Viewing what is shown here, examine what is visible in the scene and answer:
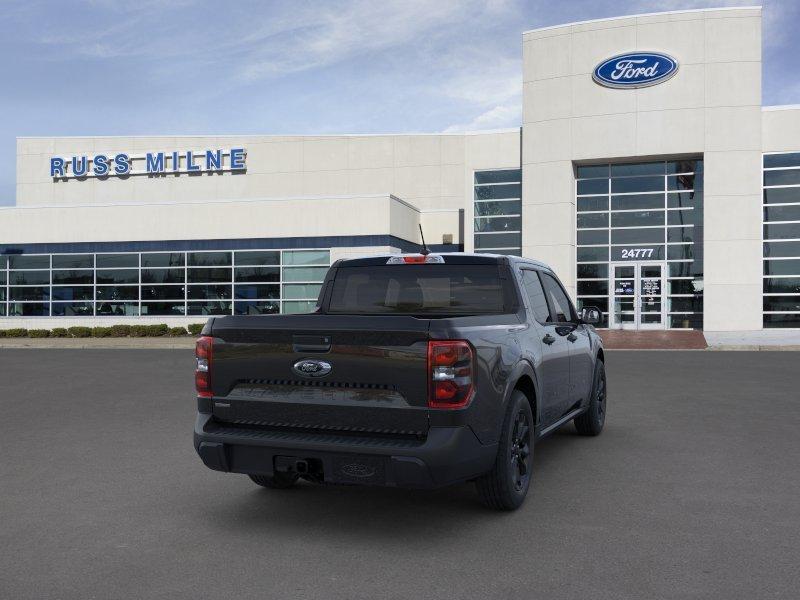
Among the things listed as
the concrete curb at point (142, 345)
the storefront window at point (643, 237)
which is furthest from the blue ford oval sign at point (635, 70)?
the concrete curb at point (142, 345)

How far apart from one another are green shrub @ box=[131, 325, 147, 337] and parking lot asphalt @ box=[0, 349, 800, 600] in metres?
22.6

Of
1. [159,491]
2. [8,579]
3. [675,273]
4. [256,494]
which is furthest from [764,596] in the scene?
[675,273]

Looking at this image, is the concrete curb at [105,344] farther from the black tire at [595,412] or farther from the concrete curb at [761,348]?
the black tire at [595,412]

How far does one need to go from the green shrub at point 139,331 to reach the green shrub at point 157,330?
134mm

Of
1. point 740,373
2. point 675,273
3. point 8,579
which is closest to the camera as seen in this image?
point 8,579

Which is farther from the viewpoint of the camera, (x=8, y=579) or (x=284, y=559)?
(x=284, y=559)

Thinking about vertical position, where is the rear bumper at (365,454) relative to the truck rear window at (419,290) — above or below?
below

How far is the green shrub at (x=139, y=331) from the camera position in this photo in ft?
102

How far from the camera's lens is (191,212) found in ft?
111

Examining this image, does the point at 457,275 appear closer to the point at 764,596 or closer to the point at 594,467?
the point at 594,467

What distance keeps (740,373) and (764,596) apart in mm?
12758

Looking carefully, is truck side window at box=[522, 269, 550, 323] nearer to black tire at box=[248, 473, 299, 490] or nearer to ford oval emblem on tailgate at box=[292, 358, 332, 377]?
ford oval emblem on tailgate at box=[292, 358, 332, 377]

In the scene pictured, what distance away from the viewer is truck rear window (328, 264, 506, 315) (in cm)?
618

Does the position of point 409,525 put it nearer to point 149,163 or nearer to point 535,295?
point 535,295
